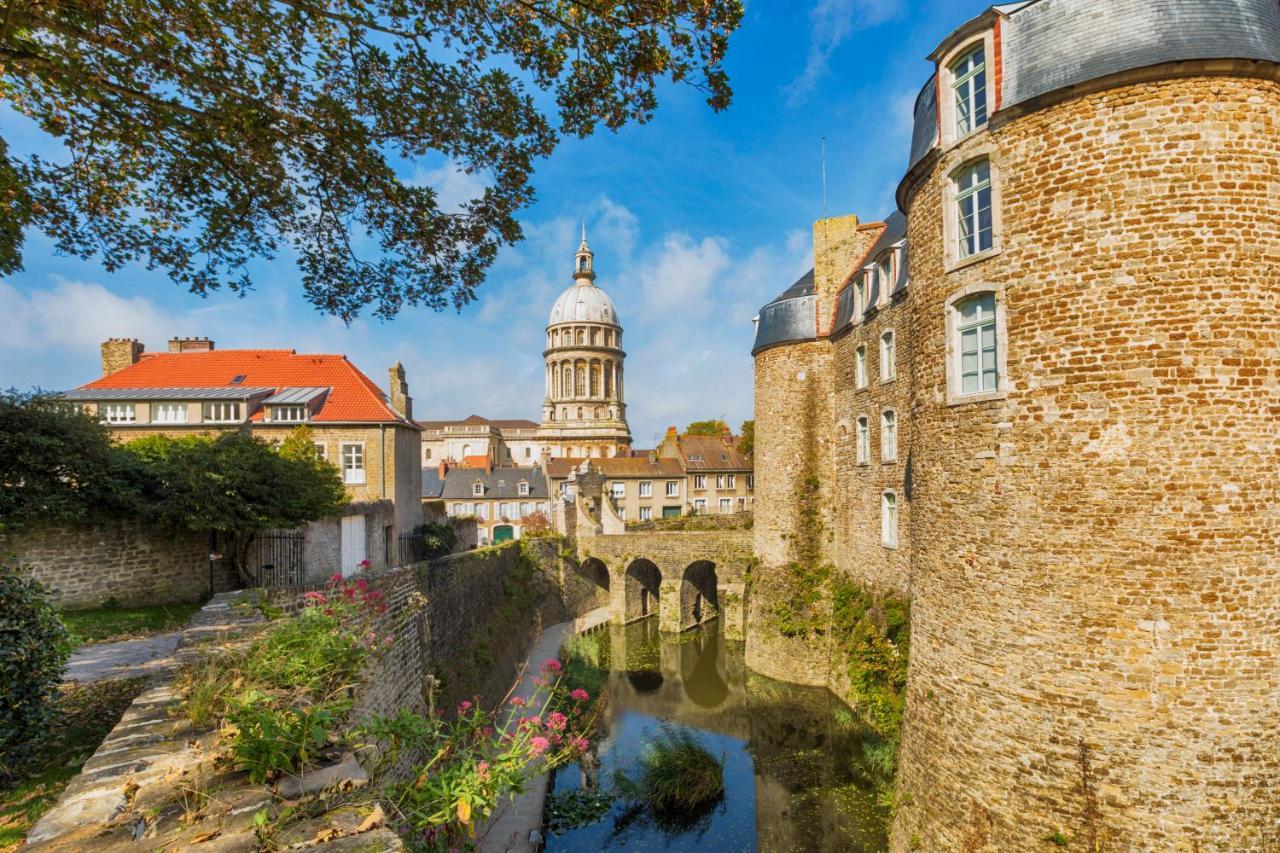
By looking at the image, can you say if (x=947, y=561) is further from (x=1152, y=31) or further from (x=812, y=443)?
(x=812, y=443)

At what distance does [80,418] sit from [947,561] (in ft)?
47.4

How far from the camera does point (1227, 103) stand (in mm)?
6410

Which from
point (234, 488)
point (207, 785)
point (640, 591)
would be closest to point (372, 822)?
point (207, 785)

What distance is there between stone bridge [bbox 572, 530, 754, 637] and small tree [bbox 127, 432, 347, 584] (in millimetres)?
14638

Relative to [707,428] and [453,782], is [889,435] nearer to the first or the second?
[453,782]

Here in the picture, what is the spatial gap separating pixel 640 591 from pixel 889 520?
17140 millimetres

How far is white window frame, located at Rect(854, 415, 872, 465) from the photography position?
15922 millimetres

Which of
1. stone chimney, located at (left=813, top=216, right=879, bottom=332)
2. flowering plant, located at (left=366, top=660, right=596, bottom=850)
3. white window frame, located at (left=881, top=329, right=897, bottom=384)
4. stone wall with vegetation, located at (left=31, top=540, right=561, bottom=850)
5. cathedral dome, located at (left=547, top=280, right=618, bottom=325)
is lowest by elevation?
flowering plant, located at (left=366, top=660, right=596, bottom=850)

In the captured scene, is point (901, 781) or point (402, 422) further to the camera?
point (402, 422)

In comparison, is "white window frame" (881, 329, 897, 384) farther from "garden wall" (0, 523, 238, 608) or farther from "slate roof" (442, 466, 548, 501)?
"slate roof" (442, 466, 548, 501)

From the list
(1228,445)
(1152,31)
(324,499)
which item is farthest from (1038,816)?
(324,499)

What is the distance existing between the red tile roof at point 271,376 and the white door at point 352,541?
499 cm

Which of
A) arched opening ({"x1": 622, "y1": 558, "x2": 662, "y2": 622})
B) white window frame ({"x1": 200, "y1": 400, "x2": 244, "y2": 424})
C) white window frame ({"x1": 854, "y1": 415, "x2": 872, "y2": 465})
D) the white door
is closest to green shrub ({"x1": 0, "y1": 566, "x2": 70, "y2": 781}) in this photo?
the white door

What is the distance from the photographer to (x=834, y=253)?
1872 cm
